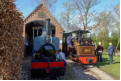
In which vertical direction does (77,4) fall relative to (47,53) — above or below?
above

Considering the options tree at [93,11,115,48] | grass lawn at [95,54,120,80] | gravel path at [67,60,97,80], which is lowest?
gravel path at [67,60,97,80]

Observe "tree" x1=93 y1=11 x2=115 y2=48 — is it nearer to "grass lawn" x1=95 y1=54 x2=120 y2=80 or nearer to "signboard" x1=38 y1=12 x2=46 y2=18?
"signboard" x1=38 y1=12 x2=46 y2=18

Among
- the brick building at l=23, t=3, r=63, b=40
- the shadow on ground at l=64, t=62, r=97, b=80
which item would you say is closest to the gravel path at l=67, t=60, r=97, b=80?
the shadow on ground at l=64, t=62, r=97, b=80

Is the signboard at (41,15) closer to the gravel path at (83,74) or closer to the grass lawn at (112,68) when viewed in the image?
the grass lawn at (112,68)

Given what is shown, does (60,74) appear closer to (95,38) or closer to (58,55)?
(58,55)

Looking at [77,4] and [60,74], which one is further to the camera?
[77,4]

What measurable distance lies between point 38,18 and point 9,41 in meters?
12.8

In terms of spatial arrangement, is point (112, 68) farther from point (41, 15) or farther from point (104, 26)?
point (104, 26)

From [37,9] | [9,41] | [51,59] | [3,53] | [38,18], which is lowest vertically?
[51,59]

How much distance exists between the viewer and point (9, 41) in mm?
2666

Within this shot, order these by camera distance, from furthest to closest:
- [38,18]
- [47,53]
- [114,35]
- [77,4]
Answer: [114,35]
[77,4]
[38,18]
[47,53]

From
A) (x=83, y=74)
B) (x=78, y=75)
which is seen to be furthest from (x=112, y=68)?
(x=78, y=75)

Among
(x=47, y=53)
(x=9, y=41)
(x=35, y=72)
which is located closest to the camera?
(x=9, y=41)

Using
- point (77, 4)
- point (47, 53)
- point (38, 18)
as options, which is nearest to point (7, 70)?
point (47, 53)
